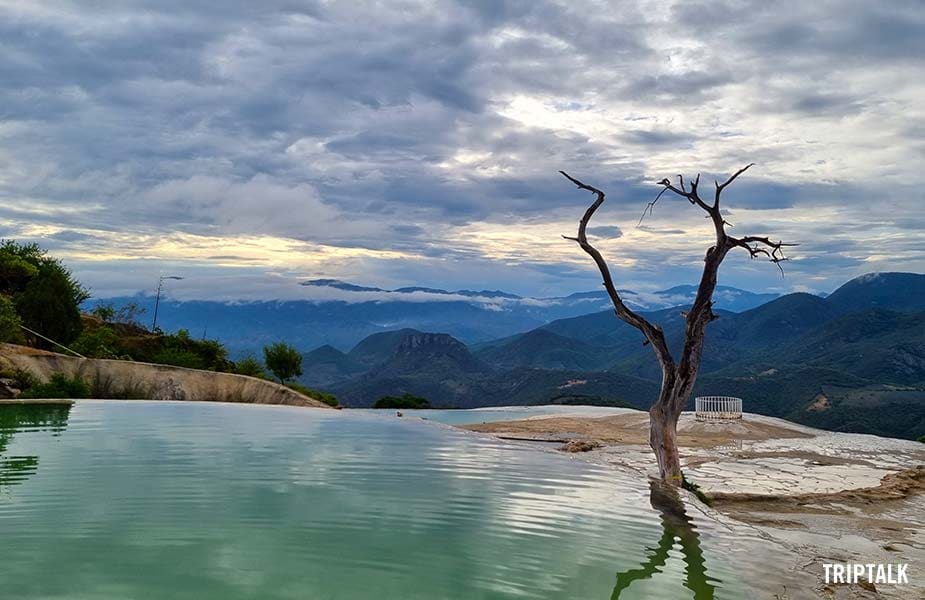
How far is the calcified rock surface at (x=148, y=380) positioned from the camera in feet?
87.3

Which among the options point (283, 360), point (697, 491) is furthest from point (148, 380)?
point (697, 491)

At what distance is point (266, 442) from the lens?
17.2 meters

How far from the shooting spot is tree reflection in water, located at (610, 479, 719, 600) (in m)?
7.86

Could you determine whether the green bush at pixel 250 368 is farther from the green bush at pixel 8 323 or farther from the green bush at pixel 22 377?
the green bush at pixel 22 377

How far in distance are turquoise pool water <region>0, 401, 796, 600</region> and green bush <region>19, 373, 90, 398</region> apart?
8.97 meters

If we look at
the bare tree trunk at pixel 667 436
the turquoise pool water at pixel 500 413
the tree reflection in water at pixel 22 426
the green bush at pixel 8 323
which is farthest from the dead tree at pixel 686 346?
the green bush at pixel 8 323

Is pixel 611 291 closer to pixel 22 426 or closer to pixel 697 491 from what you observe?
pixel 697 491

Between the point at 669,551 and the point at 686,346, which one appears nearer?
the point at 669,551

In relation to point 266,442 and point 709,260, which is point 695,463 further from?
point 266,442

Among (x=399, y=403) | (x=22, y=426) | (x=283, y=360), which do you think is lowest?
(x=399, y=403)

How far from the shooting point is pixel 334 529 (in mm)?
9383

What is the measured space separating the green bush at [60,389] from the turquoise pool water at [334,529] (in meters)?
8.97

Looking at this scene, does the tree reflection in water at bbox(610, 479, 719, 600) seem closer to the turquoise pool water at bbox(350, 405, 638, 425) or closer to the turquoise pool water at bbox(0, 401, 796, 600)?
the turquoise pool water at bbox(0, 401, 796, 600)

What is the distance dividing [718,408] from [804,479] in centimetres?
1355
